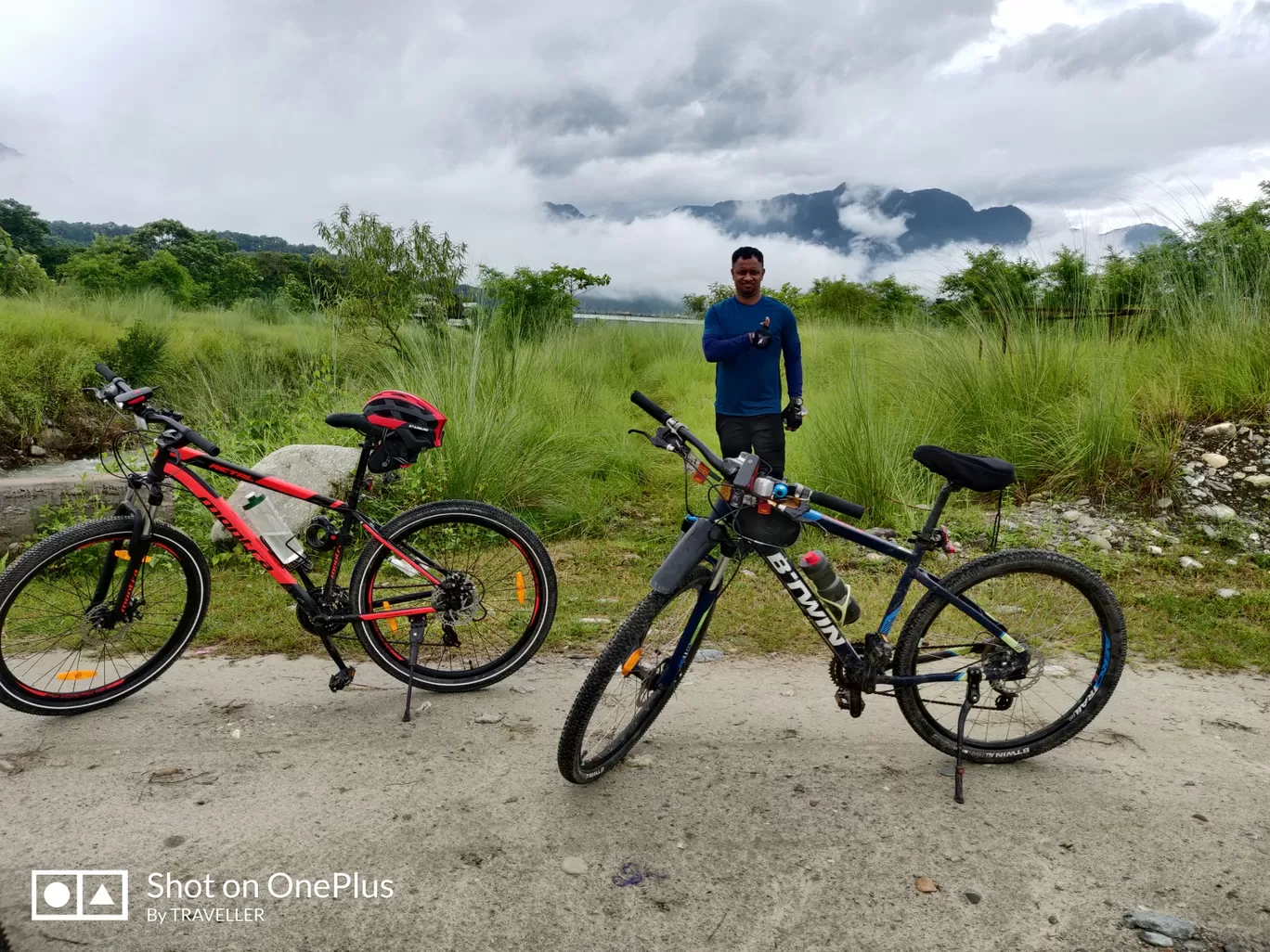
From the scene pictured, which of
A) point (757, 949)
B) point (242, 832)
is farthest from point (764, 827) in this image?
point (242, 832)

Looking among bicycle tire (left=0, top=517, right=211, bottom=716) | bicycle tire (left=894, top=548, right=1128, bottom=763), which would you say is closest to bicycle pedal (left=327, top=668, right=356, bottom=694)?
bicycle tire (left=0, top=517, right=211, bottom=716)

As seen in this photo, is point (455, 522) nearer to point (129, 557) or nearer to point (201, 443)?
point (201, 443)

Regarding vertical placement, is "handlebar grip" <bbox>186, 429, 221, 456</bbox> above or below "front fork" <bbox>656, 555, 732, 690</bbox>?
above

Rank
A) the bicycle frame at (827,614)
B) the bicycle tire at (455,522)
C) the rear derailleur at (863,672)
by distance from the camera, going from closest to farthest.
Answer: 1. the bicycle frame at (827,614)
2. the rear derailleur at (863,672)
3. the bicycle tire at (455,522)

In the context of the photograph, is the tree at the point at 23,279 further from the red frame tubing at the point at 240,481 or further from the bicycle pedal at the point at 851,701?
the bicycle pedal at the point at 851,701

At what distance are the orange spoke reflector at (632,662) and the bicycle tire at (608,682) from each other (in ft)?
0.12

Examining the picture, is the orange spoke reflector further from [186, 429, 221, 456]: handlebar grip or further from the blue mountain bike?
[186, 429, 221, 456]: handlebar grip

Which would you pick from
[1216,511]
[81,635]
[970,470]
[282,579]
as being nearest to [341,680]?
[282,579]

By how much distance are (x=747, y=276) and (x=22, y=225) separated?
2124 inches

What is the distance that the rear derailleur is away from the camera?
2.74 metres

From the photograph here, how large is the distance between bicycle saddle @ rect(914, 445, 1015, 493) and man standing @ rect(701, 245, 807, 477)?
2364 millimetres

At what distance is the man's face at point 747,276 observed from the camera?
496cm

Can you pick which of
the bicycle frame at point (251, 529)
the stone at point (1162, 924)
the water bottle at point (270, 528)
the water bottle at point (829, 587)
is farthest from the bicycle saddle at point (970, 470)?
the water bottle at point (270, 528)

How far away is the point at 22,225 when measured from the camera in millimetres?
44281
